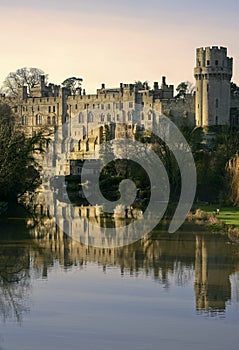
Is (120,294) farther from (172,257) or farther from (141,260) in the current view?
(172,257)

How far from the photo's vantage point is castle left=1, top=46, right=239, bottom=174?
5559cm

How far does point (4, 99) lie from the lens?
72.9 metres

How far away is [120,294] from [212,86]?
43734 mm

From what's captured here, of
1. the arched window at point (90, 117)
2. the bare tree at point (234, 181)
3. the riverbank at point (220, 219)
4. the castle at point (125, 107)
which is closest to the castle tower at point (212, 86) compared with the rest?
A: the castle at point (125, 107)

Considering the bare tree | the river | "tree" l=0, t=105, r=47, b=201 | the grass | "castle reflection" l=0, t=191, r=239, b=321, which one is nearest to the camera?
the river

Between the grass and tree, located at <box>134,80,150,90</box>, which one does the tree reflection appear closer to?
the grass

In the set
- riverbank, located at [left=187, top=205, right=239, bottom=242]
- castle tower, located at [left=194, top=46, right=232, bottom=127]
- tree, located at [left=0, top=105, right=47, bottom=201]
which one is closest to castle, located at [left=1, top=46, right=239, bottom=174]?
castle tower, located at [left=194, top=46, right=232, bottom=127]

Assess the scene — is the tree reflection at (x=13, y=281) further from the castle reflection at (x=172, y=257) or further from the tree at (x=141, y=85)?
the tree at (x=141, y=85)

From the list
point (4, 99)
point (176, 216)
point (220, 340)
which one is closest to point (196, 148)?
point (176, 216)

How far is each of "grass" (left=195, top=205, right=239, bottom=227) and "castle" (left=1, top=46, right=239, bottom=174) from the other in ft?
59.1

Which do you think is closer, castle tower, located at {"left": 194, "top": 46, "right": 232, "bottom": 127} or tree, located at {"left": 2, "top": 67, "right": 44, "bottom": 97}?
castle tower, located at {"left": 194, "top": 46, "right": 232, "bottom": 127}

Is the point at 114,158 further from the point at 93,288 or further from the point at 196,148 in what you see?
the point at 93,288

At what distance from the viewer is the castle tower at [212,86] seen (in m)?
55.4

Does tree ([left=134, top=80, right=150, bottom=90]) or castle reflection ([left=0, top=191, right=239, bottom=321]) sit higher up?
tree ([left=134, top=80, right=150, bottom=90])
